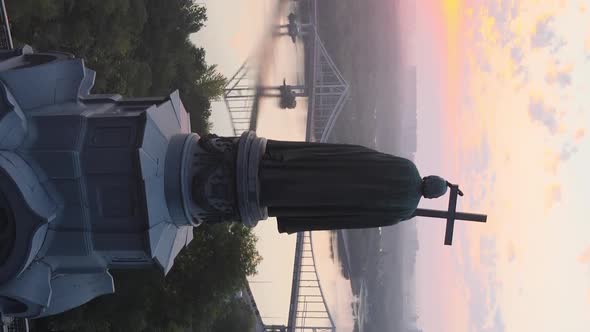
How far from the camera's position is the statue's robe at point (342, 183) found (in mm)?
7863

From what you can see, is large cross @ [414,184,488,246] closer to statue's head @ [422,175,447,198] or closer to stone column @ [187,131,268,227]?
statue's head @ [422,175,447,198]

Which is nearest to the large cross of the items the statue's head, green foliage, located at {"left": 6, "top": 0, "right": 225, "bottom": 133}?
the statue's head

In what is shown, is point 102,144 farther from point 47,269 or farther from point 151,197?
point 47,269

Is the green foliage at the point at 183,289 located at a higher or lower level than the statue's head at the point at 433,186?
Result: lower

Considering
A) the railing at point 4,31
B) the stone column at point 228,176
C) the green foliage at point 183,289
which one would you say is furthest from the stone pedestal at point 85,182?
the green foliage at point 183,289

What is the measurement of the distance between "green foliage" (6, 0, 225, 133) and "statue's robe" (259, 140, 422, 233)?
33.0 ft

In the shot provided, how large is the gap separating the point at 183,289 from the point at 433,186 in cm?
1481

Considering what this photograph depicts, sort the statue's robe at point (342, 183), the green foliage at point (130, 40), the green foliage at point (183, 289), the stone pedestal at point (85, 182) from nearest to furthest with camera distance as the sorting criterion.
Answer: the stone pedestal at point (85, 182), the statue's robe at point (342, 183), the green foliage at point (130, 40), the green foliage at point (183, 289)

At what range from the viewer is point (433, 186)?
25.7 ft

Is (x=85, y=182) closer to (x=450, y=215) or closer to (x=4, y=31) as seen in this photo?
(x=450, y=215)

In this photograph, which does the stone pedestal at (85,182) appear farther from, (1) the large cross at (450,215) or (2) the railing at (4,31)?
(2) the railing at (4,31)

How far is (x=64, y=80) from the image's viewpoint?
788 cm

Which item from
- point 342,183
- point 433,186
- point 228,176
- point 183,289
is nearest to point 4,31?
point 228,176

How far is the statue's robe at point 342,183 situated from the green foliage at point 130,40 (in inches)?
396
